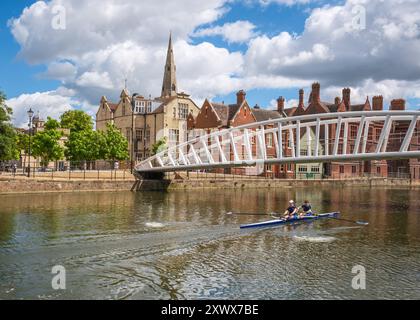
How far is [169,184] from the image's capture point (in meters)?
55.9

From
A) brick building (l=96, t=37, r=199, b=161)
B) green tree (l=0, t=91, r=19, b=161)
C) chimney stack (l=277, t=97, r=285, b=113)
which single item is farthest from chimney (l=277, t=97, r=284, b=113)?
green tree (l=0, t=91, r=19, b=161)

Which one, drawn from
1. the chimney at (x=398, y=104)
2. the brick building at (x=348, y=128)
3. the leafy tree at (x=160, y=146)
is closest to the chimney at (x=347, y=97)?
the brick building at (x=348, y=128)

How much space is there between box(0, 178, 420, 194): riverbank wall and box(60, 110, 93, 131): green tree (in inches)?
1087

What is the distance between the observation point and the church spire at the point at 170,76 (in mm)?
92625

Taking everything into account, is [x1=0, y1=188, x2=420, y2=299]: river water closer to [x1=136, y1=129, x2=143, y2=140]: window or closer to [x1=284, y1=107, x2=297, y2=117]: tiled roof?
[x1=136, y1=129, x2=143, y2=140]: window

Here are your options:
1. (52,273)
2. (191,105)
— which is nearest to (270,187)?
(191,105)

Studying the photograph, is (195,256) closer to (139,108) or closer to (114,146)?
(114,146)

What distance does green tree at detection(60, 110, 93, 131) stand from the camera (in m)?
76.6

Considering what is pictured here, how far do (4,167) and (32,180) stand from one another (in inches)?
473

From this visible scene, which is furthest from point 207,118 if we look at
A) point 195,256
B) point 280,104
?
point 195,256

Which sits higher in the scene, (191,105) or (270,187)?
(191,105)

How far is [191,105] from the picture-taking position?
80000mm

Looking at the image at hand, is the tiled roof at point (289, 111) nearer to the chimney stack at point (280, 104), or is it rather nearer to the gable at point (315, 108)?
the chimney stack at point (280, 104)
